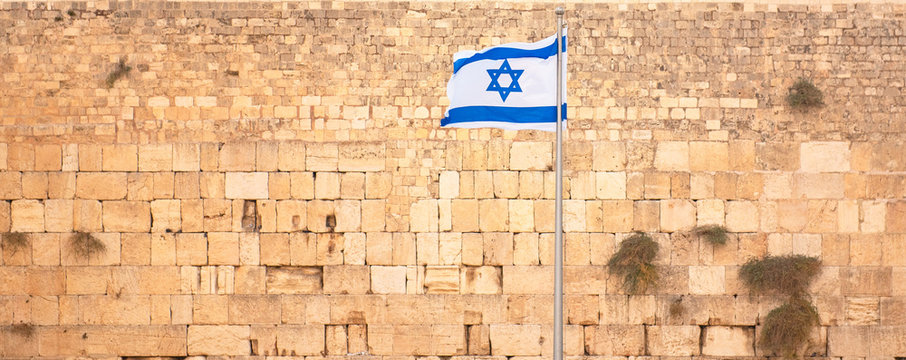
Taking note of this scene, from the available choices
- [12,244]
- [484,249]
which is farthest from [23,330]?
[484,249]

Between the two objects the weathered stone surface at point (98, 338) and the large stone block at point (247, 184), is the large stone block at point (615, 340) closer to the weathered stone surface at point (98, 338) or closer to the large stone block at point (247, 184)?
the large stone block at point (247, 184)

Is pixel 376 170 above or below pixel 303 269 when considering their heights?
above

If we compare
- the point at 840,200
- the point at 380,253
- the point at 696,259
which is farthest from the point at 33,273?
the point at 840,200

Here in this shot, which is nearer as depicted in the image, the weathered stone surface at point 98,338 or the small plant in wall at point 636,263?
the small plant in wall at point 636,263

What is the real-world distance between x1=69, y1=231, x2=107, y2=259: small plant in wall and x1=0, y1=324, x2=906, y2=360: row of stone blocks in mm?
713

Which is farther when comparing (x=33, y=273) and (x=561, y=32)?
(x=33, y=273)

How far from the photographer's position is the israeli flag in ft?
22.4

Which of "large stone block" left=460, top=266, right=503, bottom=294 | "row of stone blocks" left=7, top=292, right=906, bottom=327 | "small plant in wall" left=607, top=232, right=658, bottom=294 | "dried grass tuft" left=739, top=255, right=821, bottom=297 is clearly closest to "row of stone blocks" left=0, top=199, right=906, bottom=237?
"small plant in wall" left=607, top=232, right=658, bottom=294

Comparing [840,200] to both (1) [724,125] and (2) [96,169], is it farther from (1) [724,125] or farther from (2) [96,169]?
(2) [96,169]

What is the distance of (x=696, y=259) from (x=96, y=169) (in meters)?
5.79

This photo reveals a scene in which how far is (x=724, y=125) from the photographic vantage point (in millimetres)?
8445

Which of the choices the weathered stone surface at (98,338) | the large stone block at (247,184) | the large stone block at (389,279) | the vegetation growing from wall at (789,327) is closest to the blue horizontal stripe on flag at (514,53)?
the large stone block at (389,279)

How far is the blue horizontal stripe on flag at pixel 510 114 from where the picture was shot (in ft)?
22.4

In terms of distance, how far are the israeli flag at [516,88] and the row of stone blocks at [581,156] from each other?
1504 mm
